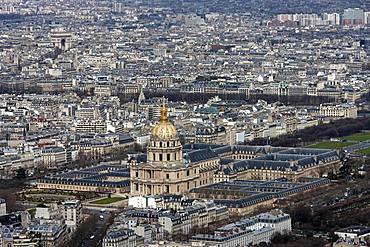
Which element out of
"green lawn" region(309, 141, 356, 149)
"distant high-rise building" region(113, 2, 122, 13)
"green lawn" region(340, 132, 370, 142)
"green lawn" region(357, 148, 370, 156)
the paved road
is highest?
"distant high-rise building" region(113, 2, 122, 13)

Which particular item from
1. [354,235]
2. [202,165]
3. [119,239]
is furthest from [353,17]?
[119,239]

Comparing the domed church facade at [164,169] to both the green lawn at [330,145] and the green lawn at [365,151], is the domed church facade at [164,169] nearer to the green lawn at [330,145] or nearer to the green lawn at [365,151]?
the green lawn at [365,151]

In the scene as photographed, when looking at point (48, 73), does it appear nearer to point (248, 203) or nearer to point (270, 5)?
point (248, 203)

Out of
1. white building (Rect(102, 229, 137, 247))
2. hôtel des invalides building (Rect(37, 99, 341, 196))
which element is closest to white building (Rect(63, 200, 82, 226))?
white building (Rect(102, 229, 137, 247))

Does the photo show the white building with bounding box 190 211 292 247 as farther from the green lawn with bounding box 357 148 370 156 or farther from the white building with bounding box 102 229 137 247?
the green lawn with bounding box 357 148 370 156

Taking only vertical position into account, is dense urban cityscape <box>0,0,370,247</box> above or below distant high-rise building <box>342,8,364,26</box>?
below
